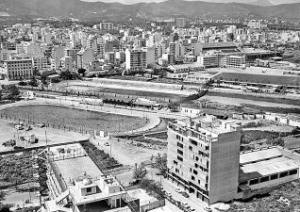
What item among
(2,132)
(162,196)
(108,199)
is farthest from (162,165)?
(2,132)

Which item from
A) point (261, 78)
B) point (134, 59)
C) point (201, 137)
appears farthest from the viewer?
point (134, 59)

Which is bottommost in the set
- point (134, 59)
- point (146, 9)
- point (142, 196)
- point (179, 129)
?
point (142, 196)

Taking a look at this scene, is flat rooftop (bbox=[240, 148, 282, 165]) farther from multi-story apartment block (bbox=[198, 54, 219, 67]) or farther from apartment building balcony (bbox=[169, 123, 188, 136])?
multi-story apartment block (bbox=[198, 54, 219, 67])

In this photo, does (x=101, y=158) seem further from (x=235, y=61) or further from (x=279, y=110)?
(x=235, y=61)

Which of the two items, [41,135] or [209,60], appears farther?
[209,60]

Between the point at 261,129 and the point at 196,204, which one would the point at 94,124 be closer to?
the point at 261,129

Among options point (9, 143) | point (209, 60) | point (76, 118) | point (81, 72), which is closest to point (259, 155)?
point (9, 143)
